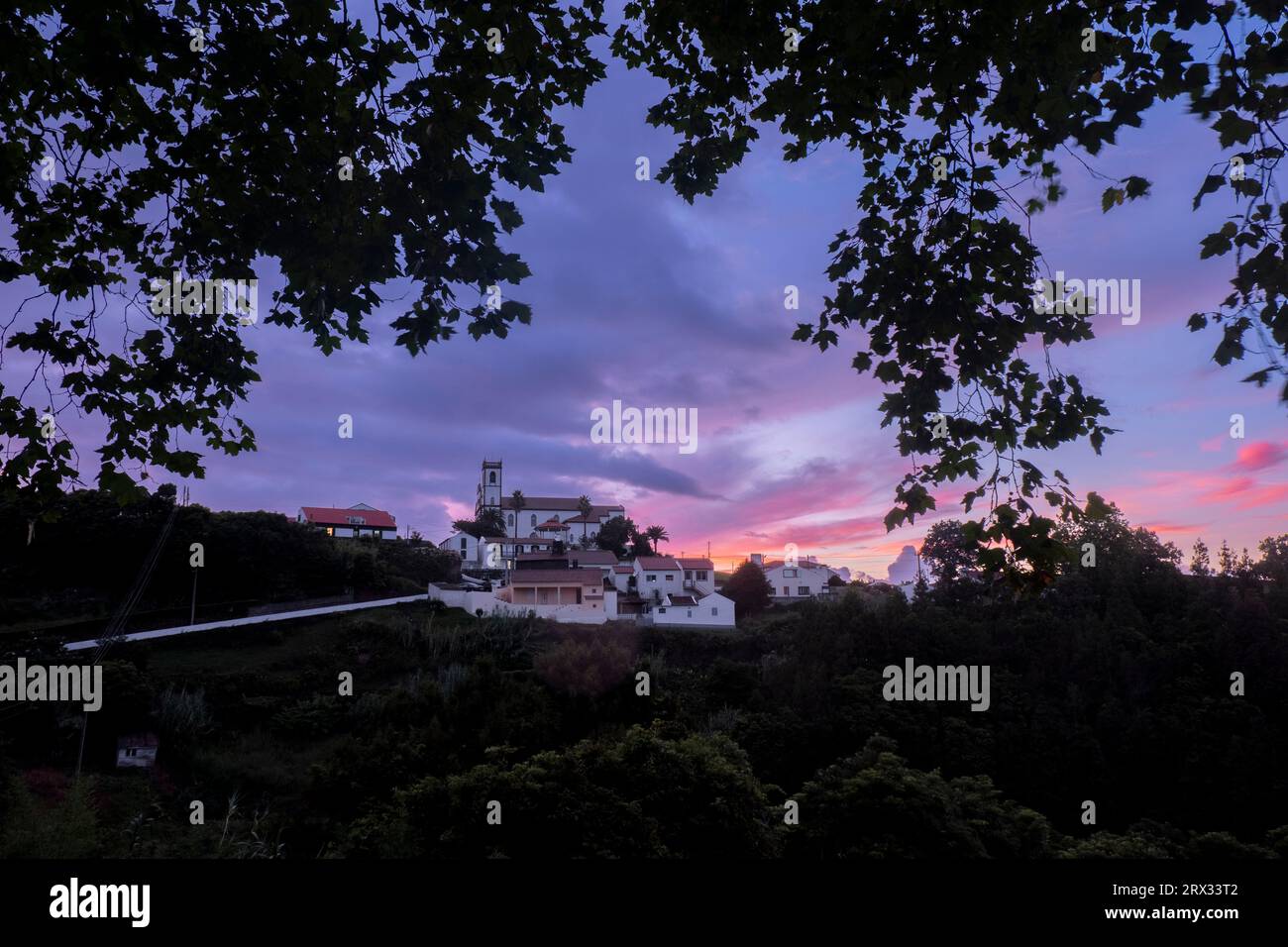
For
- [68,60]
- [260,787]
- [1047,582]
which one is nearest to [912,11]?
[1047,582]

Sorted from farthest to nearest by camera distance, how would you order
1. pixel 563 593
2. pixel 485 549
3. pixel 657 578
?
pixel 485 549
pixel 657 578
pixel 563 593

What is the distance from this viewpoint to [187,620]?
90.5ft

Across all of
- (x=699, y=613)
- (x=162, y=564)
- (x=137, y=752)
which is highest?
(x=162, y=564)

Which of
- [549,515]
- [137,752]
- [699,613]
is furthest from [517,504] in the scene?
[137,752]

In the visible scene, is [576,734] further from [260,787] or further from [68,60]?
[68,60]

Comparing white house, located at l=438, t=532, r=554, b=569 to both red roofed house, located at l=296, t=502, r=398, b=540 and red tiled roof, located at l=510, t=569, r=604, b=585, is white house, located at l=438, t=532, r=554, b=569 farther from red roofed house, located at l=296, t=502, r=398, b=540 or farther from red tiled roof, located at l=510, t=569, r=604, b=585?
red tiled roof, located at l=510, t=569, r=604, b=585

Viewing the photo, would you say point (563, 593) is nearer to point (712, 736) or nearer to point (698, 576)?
point (698, 576)

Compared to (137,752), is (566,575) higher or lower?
higher

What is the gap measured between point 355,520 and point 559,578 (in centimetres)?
2287

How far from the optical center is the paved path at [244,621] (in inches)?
906

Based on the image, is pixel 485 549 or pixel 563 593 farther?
pixel 485 549

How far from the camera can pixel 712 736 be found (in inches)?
427

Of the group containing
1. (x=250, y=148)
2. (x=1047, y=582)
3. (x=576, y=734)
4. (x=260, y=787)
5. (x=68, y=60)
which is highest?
(x=68, y=60)

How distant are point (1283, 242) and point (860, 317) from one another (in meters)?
2.17
